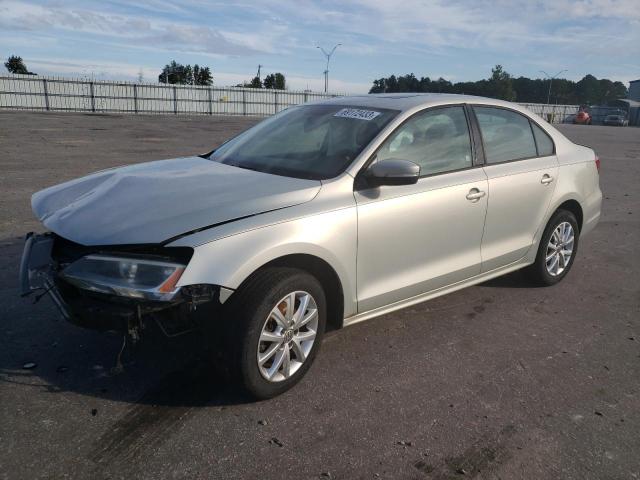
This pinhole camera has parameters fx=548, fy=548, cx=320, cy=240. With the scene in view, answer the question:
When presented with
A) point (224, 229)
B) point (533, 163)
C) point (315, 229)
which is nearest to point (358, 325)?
point (315, 229)

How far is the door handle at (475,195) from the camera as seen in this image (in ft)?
13.0

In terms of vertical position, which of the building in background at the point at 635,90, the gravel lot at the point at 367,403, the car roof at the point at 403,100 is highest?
the building in background at the point at 635,90

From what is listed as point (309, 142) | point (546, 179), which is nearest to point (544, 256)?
point (546, 179)

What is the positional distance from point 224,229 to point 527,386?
2.06m

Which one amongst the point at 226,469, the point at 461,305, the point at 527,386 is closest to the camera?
the point at 226,469

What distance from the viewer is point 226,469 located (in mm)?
2502

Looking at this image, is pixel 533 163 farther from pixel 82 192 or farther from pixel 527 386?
pixel 82 192

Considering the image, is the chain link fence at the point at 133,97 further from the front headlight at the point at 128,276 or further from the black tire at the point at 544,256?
the front headlight at the point at 128,276

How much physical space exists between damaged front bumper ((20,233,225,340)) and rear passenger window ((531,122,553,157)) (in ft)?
11.1

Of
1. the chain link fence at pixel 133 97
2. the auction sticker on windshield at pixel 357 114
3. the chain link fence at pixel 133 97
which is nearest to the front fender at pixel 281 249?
the auction sticker on windshield at pixel 357 114

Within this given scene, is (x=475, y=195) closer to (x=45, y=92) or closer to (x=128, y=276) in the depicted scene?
(x=128, y=276)

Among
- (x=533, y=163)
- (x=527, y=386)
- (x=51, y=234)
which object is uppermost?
(x=533, y=163)

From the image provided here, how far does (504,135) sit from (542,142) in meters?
0.57

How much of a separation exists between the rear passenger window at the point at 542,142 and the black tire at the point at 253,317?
2.83 metres
